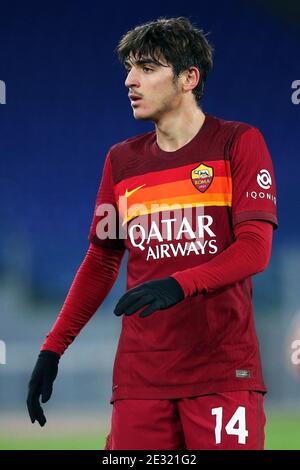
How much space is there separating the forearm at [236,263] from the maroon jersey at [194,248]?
4 cm

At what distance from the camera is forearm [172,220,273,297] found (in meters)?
1.81

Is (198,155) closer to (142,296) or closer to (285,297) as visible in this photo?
(142,296)

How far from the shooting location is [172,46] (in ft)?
7.32

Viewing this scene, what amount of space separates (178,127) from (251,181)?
275mm

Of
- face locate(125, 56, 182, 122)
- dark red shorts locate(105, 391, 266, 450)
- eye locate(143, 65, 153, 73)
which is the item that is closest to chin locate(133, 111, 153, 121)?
face locate(125, 56, 182, 122)

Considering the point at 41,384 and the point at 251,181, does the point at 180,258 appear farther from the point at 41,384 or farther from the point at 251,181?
the point at 41,384

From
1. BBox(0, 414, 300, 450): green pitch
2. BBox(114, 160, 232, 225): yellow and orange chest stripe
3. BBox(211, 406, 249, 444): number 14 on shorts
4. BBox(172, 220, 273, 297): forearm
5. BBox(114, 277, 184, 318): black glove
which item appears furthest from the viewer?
BBox(0, 414, 300, 450): green pitch

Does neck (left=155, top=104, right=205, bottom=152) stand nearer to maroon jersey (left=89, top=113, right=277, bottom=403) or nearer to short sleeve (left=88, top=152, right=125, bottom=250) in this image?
maroon jersey (left=89, top=113, right=277, bottom=403)

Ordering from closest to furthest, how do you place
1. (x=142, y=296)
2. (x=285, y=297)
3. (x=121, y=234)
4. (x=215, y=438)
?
(x=142, y=296)
(x=215, y=438)
(x=121, y=234)
(x=285, y=297)

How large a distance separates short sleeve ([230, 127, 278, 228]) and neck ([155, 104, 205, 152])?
0.15 meters

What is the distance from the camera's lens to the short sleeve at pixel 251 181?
6.51ft

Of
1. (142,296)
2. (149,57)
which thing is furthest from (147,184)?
(142,296)

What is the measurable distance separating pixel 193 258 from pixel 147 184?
0.26 metres
